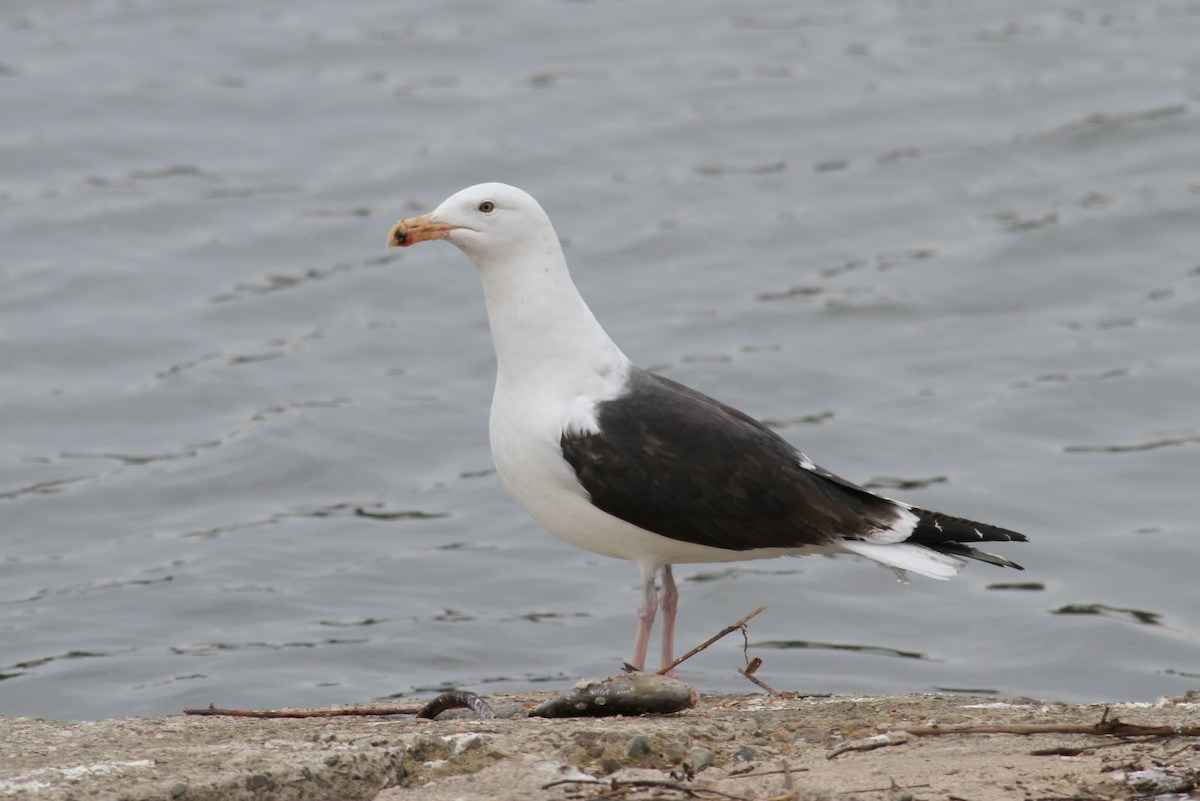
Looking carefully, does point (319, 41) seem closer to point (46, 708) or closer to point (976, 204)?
point (976, 204)

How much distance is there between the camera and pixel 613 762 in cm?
512

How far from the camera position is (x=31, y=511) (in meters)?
11.4

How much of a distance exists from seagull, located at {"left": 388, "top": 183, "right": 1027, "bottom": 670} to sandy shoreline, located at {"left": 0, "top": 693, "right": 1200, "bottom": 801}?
1.10m

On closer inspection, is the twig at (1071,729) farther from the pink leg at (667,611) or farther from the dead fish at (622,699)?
the pink leg at (667,611)

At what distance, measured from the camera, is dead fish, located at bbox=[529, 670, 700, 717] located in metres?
5.95

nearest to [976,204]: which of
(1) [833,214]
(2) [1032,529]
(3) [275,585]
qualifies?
(1) [833,214]

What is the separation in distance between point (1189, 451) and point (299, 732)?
26.3 feet

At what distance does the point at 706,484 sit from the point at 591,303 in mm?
7284

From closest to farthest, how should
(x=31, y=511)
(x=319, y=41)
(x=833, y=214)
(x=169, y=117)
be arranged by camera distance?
(x=31, y=511)
(x=833, y=214)
(x=169, y=117)
(x=319, y=41)

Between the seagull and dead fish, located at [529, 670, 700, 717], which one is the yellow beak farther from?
dead fish, located at [529, 670, 700, 717]

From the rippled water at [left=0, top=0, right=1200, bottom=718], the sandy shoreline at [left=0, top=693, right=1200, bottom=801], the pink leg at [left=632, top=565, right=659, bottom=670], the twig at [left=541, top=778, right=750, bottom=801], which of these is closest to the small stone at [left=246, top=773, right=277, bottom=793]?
the sandy shoreline at [left=0, top=693, right=1200, bottom=801]

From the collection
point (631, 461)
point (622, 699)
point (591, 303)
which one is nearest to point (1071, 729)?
point (622, 699)

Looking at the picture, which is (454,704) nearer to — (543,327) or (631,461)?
(631,461)

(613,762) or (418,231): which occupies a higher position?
(418,231)
